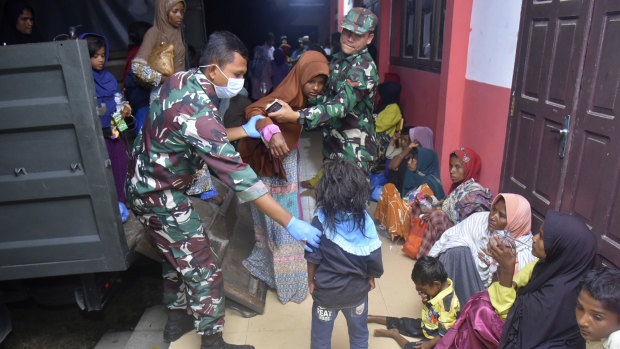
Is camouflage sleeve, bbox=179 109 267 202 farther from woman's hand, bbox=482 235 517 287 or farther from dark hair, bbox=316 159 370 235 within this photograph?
woman's hand, bbox=482 235 517 287

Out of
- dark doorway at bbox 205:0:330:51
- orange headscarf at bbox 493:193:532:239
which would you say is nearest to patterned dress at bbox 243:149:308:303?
orange headscarf at bbox 493:193:532:239

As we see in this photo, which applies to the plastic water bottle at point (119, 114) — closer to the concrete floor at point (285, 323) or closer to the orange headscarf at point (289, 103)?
the orange headscarf at point (289, 103)

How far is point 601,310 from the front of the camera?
4.71 ft

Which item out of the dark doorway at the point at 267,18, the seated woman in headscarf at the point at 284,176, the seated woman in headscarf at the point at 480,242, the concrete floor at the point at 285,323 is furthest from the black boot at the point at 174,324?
Result: the dark doorway at the point at 267,18

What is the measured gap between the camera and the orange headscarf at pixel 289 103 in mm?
2504

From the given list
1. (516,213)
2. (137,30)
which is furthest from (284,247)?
(137,30)

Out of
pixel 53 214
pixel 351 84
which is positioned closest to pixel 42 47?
pixel 53 214

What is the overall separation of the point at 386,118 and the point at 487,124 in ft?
6.11

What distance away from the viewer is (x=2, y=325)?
100 inches

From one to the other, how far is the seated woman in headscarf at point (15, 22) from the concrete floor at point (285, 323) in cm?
241

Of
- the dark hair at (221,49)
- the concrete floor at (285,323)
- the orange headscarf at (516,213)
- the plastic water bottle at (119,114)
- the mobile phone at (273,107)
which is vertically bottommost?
the concrete floor at (285,323)

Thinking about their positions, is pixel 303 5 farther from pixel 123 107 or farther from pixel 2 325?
pixel 2 325

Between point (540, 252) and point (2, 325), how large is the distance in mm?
3104

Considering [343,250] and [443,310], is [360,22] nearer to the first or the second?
[343,250]
